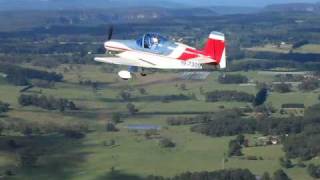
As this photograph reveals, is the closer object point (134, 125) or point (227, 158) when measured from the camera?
point (227, 158)

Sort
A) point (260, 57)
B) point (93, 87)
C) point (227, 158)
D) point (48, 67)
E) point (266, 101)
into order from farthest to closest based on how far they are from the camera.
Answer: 1. point (260, 57)
2. point (48, 67)
3. point (93, 87)
4. point (266, 101)
5. point (227, 158)

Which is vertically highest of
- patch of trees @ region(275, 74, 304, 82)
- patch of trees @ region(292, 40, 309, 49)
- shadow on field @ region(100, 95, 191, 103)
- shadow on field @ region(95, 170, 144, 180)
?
shadow on field @ region(95, 170, 144, 180)

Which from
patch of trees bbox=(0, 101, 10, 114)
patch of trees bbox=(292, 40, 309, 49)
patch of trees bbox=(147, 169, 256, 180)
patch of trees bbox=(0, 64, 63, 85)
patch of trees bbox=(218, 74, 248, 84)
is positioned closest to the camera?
patch of trees bbox=(147, 169, 256, 180)

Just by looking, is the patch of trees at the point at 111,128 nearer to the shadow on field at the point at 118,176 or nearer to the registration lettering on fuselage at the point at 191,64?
the shadow on field at the point at 118,176

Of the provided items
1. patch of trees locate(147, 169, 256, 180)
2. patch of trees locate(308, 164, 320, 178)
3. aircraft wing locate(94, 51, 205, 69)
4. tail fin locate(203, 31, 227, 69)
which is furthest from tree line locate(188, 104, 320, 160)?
tail fin locate(203, 31, 227, 69)

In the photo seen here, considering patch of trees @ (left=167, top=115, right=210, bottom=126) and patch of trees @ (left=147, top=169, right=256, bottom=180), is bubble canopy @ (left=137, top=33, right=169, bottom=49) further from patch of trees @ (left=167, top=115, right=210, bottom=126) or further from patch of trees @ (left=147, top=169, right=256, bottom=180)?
patch of trees @ (left=167, top=115, right=210, bottom=126)

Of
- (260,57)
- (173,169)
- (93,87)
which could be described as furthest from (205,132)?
(260,57)

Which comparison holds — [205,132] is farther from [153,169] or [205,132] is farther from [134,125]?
[153,169]
